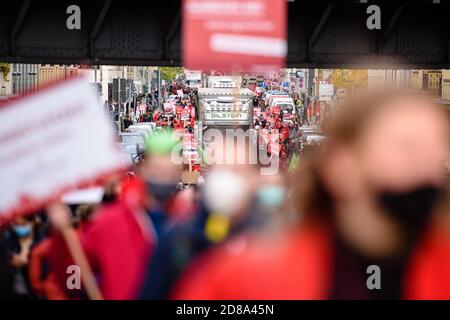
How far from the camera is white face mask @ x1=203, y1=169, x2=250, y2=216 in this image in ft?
13.6

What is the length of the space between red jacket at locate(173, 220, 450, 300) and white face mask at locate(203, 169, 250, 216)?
0.39m

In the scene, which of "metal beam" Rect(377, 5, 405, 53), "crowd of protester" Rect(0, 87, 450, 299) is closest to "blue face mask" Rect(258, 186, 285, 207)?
"crowd of protester" Rect(0, 87, 450, 299)

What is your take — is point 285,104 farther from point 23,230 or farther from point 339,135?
point 339,135

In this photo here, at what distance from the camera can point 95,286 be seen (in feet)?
14.6

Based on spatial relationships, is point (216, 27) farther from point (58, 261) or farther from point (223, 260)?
point (223, 260)

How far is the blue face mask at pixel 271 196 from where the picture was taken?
4.22 m

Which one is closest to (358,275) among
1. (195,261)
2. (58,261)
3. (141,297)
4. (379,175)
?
(379,175)

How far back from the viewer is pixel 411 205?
3.61m

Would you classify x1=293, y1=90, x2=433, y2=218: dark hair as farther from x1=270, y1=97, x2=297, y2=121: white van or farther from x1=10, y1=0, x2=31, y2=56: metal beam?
x1=270, y1=97, x2=297, y2=121: white van

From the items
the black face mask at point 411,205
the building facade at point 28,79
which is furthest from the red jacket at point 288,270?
the building facade at point 28,79

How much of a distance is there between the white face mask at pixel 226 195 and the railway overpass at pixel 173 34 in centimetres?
563

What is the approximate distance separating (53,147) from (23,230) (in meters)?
0.55

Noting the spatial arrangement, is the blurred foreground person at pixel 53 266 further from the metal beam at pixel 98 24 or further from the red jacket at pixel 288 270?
the metal beam at pixel 98 24
